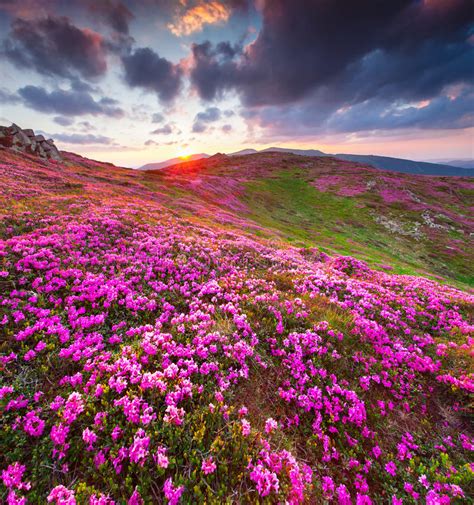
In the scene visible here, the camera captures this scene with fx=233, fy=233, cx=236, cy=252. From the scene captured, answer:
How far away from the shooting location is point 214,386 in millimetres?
5570

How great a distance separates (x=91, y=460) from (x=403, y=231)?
54.8m

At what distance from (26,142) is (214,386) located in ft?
181

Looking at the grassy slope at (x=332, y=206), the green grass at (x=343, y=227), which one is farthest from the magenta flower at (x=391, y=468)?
the green grass at (x=343, y=227)

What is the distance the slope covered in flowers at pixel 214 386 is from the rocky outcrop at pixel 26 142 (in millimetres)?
41506

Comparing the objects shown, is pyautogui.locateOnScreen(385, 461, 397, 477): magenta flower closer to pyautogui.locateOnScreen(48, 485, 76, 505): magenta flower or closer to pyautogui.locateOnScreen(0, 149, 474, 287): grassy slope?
pyautogui.locateOnScreen(48, 485, 76, 505): magenta flower

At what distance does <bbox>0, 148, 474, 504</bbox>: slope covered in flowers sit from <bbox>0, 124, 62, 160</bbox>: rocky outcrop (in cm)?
4151

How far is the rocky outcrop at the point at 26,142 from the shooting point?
38.4 m

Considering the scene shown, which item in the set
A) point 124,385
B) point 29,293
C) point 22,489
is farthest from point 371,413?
point 29,293

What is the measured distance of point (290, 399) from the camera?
19.1 ft

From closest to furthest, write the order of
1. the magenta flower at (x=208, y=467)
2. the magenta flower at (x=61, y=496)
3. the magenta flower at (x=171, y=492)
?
the magenta flower at (x=61, y=496)
the magenta flower at (x=171, y=492)
the magenta flower at (x=208, y=467)

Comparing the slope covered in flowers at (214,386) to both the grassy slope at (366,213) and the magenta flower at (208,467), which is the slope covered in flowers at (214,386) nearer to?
the magenta flower at (208,467)

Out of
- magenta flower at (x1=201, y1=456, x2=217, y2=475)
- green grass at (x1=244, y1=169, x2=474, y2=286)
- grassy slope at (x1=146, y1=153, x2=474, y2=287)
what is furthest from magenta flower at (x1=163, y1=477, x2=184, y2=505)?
green grass at (x1=244, y1=169, x2=474, y2=286)

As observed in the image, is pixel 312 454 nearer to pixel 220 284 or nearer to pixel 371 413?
pixel 371 413

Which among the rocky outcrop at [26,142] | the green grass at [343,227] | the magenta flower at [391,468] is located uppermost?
the rocky outcrop at [26,142]
